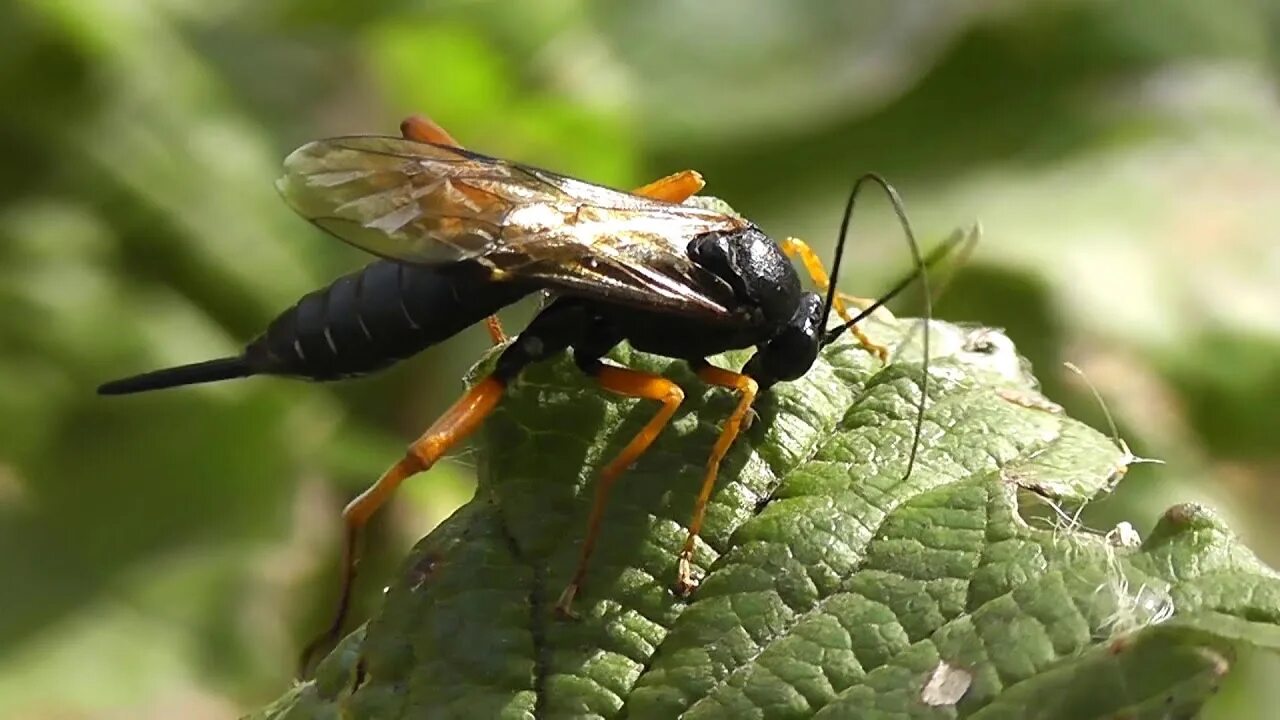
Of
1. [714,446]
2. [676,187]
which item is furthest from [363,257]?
[714,446]

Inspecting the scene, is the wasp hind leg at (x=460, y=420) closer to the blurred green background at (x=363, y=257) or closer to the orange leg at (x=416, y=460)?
the orange leg at (x=416, y=460)

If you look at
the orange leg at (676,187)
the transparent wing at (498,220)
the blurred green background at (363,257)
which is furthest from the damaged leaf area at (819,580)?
the blurred green background at (363,257)

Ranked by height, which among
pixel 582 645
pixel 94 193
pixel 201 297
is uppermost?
pixel 94 193

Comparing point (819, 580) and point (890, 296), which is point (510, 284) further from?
point (819, 580)

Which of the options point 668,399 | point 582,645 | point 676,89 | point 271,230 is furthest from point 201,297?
point 582,645

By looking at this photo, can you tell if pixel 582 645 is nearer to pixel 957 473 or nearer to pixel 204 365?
pixel 957 473

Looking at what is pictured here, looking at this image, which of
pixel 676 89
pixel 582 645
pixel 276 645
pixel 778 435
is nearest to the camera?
pixel 582 645

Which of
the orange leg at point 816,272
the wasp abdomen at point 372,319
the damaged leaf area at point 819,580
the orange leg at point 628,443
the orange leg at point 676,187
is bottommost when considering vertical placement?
the damaged leaf area at point 819,580

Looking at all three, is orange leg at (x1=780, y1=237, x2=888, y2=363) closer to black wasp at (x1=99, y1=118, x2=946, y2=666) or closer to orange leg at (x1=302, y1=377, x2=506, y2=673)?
black wasp at (x1=99, y1=118, x2=946, y2=666)
